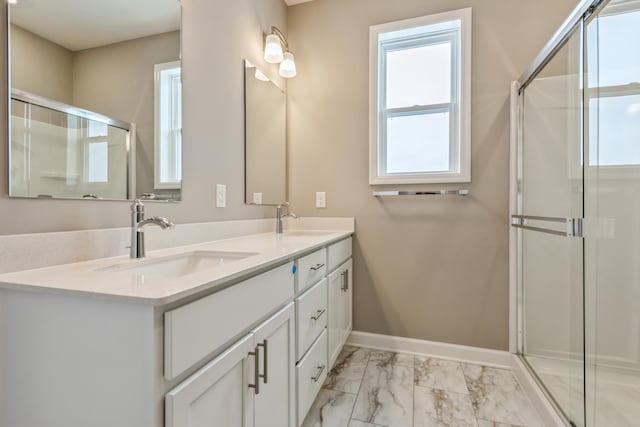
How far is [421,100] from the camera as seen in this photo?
2123mm

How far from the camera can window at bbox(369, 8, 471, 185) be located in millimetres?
1959

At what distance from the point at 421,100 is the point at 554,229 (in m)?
1.18

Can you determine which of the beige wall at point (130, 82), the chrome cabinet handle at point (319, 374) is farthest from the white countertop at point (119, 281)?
the chrome cabinet handle at point (319, 374)

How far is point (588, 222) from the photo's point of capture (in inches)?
47.4

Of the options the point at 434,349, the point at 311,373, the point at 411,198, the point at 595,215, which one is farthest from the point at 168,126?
the point at 434,349

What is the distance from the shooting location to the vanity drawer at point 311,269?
1.23 meters

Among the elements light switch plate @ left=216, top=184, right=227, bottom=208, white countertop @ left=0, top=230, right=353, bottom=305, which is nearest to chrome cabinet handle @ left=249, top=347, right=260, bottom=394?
white countertop @ left=0, top=230, right=353, bottom=305

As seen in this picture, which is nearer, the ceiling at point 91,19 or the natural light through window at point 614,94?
the ceiling at point 91,19

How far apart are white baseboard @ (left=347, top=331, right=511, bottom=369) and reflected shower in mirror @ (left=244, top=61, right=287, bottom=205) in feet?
3.88

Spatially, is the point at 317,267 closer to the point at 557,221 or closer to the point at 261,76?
the point at 557,221

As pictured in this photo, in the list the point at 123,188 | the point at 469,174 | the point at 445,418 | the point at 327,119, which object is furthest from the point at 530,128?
the point at 123,188

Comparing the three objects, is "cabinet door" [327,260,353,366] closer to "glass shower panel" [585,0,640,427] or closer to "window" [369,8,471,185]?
"window" [369,8,471,185]

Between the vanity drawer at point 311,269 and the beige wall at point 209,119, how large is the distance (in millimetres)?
557

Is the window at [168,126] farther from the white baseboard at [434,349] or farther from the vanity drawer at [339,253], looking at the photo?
the white baseboard at [434,349]
